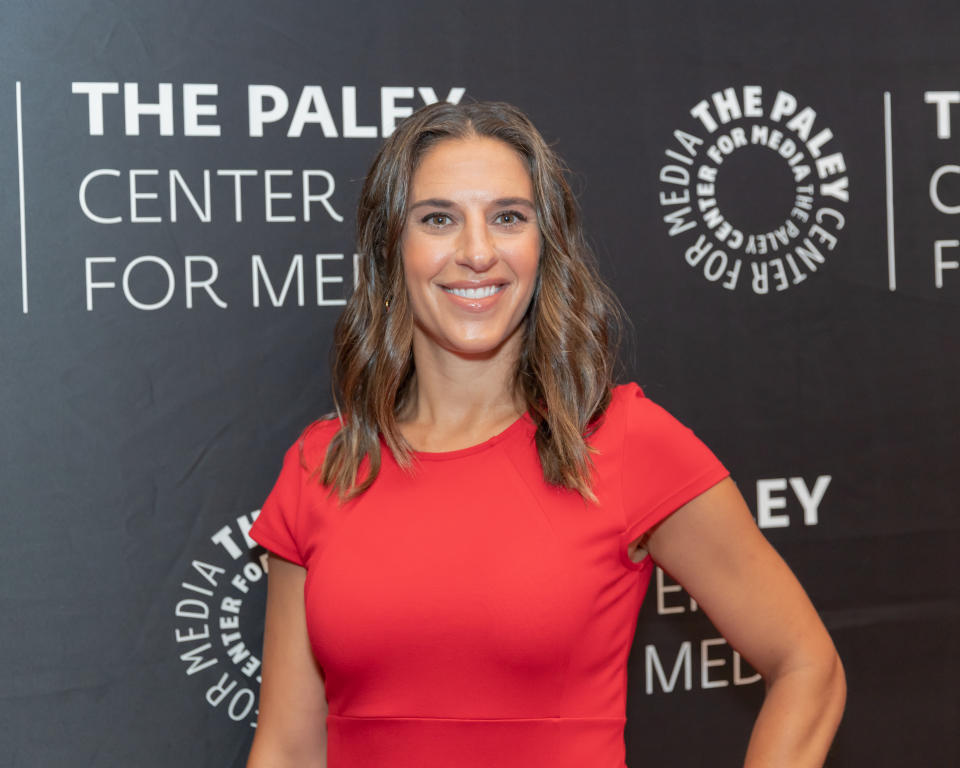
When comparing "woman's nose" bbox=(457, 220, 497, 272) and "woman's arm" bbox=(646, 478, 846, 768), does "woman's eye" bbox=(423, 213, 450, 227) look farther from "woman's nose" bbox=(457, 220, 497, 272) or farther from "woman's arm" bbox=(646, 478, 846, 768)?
"woman's arm" bbox=(646, 478, 846, 768)

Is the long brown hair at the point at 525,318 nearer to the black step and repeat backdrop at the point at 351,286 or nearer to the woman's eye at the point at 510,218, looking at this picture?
the woman's eye at the point at 510,218

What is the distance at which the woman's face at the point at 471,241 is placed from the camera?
133cm

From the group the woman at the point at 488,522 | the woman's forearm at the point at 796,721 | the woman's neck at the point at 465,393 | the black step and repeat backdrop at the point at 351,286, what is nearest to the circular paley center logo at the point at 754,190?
the black step and repeat backdrop at the point at 351,286

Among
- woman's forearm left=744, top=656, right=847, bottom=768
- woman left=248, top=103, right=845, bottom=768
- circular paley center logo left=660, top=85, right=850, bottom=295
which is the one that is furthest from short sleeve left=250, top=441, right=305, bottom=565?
circular paley center logo left=660, top=85, right=850, bottom=295

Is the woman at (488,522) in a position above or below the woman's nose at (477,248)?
below

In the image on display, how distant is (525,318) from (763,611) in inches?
19.5

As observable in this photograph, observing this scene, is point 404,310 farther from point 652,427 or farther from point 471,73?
point 471,73

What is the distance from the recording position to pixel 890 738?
1958mm

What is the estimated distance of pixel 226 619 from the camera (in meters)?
1.68

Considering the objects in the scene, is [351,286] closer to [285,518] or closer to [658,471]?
[285,518]

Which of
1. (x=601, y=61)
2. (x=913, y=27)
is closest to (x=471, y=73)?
(x=601, y=61)

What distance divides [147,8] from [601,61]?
29.5 inches

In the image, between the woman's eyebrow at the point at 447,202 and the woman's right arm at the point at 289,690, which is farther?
the woman's right arm at the point at 289,690

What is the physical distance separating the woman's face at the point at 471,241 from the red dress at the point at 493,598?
0.16m
